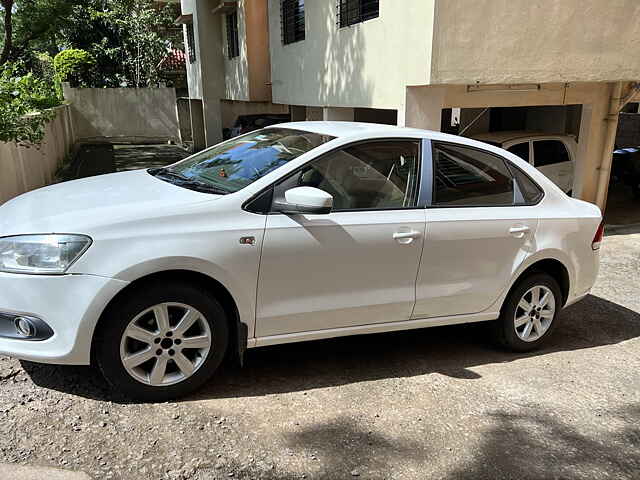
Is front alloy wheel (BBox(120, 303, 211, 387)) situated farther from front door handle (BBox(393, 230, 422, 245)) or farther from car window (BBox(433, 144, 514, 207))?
car window (BBox(433, 144, 514, 207))

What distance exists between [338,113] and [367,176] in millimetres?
6629

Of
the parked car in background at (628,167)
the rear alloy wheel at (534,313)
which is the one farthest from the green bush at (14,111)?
the parked car in background at (628,167)

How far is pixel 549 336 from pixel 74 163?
14.3 meters

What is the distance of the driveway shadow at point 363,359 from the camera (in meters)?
3.72

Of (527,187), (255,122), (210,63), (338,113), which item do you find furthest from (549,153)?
(210,63)

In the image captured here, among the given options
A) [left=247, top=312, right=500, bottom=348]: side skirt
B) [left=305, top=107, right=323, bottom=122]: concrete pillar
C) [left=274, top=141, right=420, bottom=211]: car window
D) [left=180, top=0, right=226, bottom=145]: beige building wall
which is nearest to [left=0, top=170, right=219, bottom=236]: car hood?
[left=274, top=141, right=420, bottom=211]: car window

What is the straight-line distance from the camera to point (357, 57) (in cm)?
878

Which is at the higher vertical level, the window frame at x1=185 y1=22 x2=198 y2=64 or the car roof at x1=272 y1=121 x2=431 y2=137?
the window frame at x1=185 y1=22 x2=198 y2=64

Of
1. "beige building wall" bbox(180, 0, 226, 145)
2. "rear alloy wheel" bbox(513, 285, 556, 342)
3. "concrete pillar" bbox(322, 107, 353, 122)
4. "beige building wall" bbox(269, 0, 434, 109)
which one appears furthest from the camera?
"beige building wall" bbox(180, 0, 226, 145)

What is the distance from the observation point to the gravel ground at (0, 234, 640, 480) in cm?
301

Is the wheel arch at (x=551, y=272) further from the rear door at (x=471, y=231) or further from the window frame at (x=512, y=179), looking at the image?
the window frame at (x=512, y=179)

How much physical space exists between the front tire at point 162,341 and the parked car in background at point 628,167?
12637 mm

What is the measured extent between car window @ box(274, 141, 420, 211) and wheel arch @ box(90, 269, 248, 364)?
29.2 inches

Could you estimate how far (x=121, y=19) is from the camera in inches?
1078
